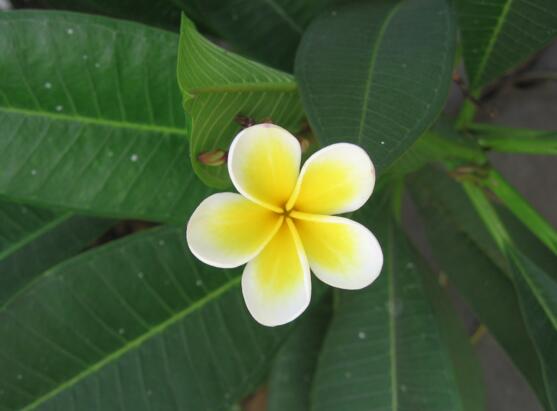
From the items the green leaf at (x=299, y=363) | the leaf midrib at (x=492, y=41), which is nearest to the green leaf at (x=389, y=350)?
the green leaf at (x=299, y=363)

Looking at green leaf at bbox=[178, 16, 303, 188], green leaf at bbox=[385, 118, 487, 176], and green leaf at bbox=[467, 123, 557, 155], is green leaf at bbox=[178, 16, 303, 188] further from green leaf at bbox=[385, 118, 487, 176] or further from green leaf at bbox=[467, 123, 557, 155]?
green leaf at bbox=[467, 123, 557, 155]

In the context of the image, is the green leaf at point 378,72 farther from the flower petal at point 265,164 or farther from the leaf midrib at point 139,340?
the leaf midrib at point 139,340

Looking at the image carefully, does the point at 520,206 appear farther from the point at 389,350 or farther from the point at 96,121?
the point at 96,121

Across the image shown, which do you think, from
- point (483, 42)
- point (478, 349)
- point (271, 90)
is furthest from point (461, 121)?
point (478, 349)

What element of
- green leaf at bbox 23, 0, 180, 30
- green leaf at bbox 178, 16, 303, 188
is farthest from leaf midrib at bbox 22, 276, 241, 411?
green leaf at bbox 23, 0, 180, 30

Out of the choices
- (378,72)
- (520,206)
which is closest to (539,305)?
(520,206)

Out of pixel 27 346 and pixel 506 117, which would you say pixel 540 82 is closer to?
pixel 506 117
